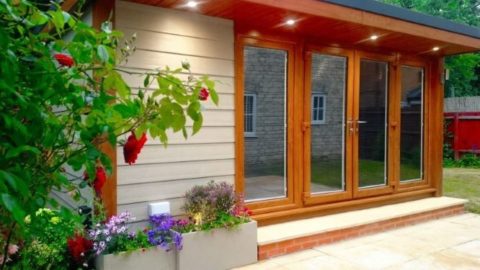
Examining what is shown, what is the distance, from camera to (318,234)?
12.7 ft

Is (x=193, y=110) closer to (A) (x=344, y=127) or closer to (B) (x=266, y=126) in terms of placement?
(B) (x=266, y=126)

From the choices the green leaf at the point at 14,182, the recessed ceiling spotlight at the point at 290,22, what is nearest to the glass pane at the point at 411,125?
the recessed ceiling spotlight at the point at 290,22

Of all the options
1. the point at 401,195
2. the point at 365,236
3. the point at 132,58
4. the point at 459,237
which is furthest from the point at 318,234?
the point at 132,58

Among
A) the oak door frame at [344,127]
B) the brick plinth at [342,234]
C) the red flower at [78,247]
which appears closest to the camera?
the red flower at [78,247]

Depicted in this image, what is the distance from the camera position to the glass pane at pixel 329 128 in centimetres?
447

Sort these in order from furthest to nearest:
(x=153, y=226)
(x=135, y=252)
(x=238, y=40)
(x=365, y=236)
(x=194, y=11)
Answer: (x=365, y=236) → (x=238, y=40) → (x=194, y=11) → (x=153, y=226) → (x=135, y=252)

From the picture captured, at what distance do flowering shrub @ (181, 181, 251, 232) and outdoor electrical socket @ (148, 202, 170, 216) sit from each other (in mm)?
165

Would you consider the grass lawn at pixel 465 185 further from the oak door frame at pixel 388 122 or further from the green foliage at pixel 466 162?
the oak door frame at pixel 388 122

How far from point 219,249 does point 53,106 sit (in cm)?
241

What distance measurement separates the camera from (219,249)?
10.6 ft

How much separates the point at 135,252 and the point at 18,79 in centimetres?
217

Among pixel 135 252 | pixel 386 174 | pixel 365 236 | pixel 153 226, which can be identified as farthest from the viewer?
pixel 386 174

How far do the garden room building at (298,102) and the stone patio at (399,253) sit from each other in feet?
1.97

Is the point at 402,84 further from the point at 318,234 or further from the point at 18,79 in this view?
the point at 18,79
